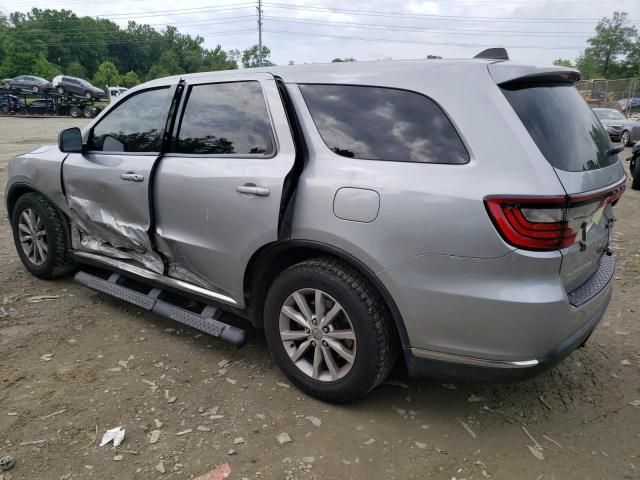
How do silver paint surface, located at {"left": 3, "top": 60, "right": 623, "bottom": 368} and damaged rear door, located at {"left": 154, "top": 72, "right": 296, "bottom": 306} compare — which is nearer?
silver paint surface, located at {"left": 3, "top": 60, "right": 623, "bottom": 368}

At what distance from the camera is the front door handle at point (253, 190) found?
2705mm

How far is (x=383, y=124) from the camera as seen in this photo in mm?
2473

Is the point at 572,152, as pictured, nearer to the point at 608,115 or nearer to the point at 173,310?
the point at 173,310

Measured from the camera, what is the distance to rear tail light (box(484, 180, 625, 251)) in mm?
2035

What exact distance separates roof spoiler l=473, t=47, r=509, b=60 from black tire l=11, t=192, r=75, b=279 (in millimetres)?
3445

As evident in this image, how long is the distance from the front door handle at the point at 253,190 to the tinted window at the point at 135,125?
0.95m

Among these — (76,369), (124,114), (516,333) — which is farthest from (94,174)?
(516,333)

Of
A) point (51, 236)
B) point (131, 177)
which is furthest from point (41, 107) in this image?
point (131, 177)

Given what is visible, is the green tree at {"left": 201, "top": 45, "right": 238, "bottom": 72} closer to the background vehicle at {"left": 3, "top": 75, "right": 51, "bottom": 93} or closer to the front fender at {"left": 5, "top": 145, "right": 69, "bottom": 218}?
the background vehicle at {"left": 3, "top": 75, "right": 51, "bottom": 93}

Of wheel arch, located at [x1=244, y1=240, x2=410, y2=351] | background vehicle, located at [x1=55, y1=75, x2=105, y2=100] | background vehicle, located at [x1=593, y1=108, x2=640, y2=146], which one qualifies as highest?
wheel arch, located at [x1=244, y1=240, x2=410, y2=351]

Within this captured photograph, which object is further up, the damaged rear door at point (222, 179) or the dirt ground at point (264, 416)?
the damaged rear door at point (222, 179)

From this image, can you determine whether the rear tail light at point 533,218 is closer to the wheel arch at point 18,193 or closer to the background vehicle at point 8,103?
the wheel arch at point 18,193

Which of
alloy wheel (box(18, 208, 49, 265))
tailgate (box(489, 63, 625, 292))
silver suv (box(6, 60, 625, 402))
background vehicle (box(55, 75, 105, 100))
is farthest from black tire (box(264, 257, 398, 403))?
background vehicle (box(55, 75, 105, 100))

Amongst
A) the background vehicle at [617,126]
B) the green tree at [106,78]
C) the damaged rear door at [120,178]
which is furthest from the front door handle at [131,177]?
the green tree at [106,78]
